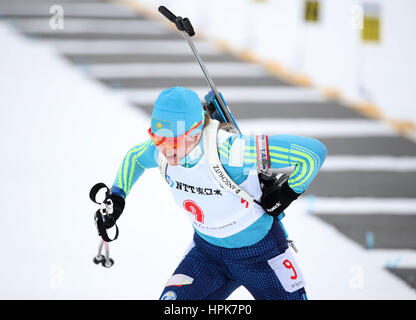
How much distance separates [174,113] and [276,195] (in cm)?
66

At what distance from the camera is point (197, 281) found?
4211 millimetres

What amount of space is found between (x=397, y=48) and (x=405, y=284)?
3.55 meters

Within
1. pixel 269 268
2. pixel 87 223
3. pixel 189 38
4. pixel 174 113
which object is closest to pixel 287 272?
pixel 269 268

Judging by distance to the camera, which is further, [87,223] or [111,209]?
[87,223]

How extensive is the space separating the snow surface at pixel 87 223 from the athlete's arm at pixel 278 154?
1.77m

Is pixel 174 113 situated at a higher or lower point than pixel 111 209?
higher

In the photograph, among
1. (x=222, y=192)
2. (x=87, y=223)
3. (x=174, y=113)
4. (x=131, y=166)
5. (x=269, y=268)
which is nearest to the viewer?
(x=174, y=113)

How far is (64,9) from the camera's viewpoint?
10836 millimetres

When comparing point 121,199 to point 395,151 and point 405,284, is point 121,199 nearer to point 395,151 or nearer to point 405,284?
point 405,284

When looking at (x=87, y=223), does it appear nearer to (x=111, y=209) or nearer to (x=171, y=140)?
(x=111, y=209)

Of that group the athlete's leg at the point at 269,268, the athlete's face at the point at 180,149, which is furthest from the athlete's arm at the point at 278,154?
the athlete's leg at the point at 269,268

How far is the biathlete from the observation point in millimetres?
3785

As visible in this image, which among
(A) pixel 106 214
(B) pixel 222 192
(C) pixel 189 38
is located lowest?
(A) pixel 106 214

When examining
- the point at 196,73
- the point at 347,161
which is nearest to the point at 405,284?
the point at 347,161
